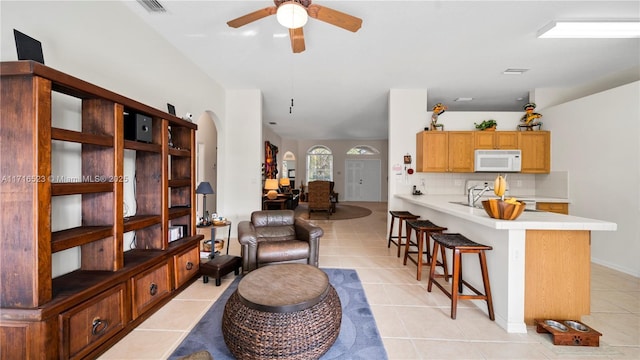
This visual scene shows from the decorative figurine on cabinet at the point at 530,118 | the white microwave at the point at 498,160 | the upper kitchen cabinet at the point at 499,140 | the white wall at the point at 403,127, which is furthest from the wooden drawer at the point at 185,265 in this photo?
the decorative figurine on cabinet at the point at 530,118

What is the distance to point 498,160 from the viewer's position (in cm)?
426

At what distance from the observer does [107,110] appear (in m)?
1.76

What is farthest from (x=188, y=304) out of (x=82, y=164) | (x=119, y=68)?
(x=119, y=68)

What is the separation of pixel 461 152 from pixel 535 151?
1.30 meters

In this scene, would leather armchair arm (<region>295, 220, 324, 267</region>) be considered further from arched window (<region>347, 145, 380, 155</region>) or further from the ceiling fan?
arched window (<region>347, 145, 380, 155</region>)

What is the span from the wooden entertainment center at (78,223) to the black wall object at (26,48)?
0.16 m

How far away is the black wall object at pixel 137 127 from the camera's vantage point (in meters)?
2.02

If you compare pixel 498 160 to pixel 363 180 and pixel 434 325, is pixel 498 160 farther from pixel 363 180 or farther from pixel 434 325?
pixel 363 180

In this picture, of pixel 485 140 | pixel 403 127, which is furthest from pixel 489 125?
pixel 403 127

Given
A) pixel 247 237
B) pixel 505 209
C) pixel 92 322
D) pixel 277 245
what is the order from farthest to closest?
pixel 277 245 → pixel 247 237 → pixel 505 209 → pixel 92 322

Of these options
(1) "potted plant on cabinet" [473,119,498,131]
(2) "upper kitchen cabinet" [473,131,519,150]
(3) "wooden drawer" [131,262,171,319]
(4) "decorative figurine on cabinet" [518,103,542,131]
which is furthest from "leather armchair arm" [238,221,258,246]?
(4) "decorative figurine on cabinet" [518,103,542,131]

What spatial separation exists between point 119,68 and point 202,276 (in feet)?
7.64

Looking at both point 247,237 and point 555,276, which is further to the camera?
point 247,237

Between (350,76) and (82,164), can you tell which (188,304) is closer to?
(82,164)
